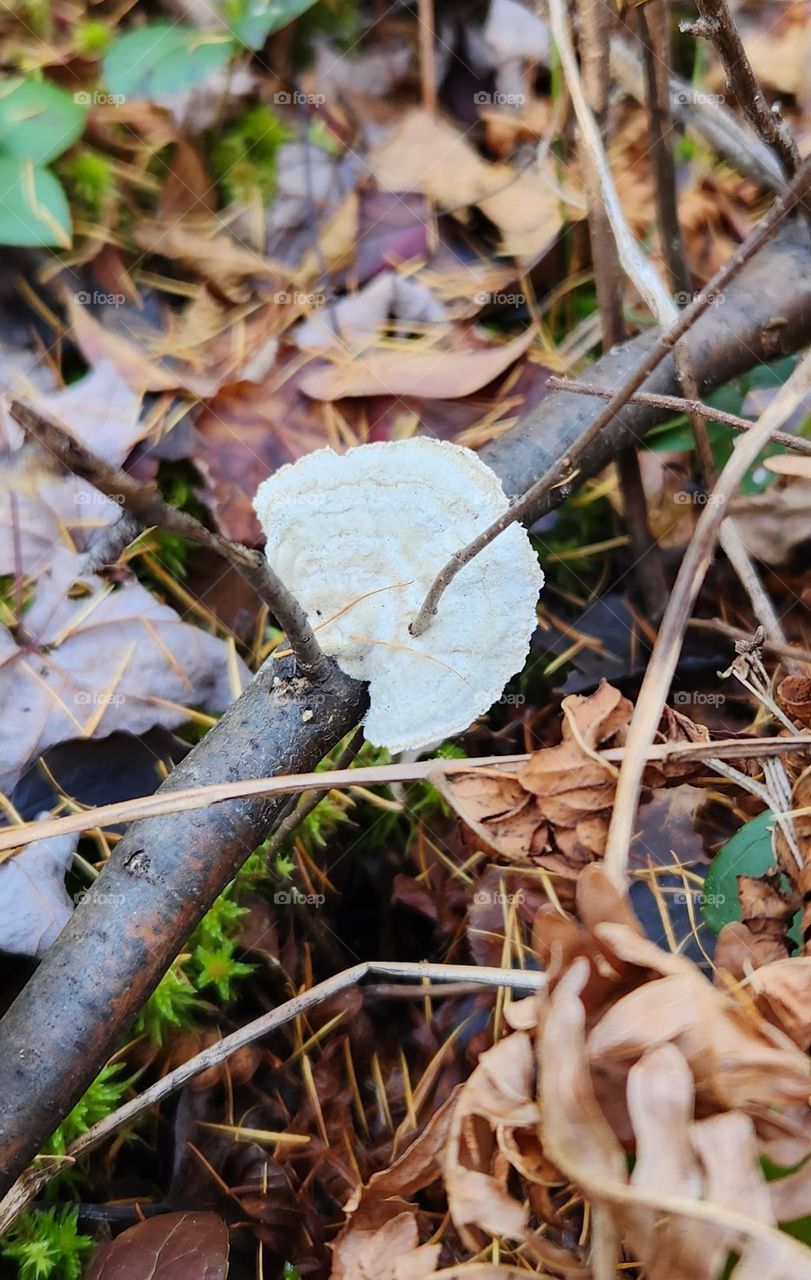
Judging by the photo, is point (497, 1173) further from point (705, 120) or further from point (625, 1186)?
point (705, 120)

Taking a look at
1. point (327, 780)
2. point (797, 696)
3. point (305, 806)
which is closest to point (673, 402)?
point (797, 696)

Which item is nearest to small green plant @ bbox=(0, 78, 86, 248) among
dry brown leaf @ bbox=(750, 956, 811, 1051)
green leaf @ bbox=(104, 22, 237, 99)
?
green leaf @ bbox=(104, 22, 237, 99)

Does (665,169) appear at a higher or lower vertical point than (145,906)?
→ higher

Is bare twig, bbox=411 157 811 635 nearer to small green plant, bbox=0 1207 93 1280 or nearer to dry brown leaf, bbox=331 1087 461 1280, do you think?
dry brown leaf, bbox=331 1087 461 1280

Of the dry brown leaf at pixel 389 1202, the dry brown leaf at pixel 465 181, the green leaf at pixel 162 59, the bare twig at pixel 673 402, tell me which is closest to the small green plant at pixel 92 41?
the green leaf at pixel 162 59

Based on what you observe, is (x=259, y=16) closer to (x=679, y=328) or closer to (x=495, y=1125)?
(x=679, y=328)

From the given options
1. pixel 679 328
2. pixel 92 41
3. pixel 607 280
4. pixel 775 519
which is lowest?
pixel 775 519

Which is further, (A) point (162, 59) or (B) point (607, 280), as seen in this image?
(A) point (162, 59)
